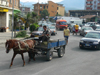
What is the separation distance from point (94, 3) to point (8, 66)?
342 ft

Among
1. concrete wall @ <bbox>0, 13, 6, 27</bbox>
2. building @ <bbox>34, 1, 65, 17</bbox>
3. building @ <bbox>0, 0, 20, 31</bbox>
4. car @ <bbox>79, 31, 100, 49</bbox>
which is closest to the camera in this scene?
car @ <bbox>79, 31, 100, 49</bbox>

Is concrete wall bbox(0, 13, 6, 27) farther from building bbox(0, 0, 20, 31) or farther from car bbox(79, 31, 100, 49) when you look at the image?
car bbox(79, 31, 100, 49)

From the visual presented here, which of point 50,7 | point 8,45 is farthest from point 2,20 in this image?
point 50,7

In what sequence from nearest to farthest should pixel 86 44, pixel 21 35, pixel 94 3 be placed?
pixel 86 44 → pixel 21 35 → pixel 94 3

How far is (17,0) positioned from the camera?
40.3 meters

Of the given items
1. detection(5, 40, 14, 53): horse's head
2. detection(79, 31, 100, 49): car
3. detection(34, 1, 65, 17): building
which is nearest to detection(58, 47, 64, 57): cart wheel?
detection(79, 31, 100, 49): car

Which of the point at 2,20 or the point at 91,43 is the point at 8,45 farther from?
the point at 2,20

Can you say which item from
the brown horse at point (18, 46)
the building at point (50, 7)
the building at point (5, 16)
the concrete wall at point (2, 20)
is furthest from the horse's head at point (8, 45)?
the building at point (50, 7)

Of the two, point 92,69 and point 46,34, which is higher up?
point 46,34

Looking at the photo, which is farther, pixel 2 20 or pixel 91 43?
A: pixel 2 20

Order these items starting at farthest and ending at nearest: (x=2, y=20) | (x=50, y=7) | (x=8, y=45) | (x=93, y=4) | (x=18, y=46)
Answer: (x=93, y=4) < (x=50, y=7) < (x=2, y=20) < (x=18, y=46) < (x=8, y=45)

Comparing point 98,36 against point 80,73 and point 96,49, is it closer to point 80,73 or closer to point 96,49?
point 96,49

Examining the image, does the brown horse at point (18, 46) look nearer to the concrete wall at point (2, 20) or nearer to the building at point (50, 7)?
the concrete wall at point (2, 20)

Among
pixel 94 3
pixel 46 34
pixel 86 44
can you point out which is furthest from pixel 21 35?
pixel 94 3
